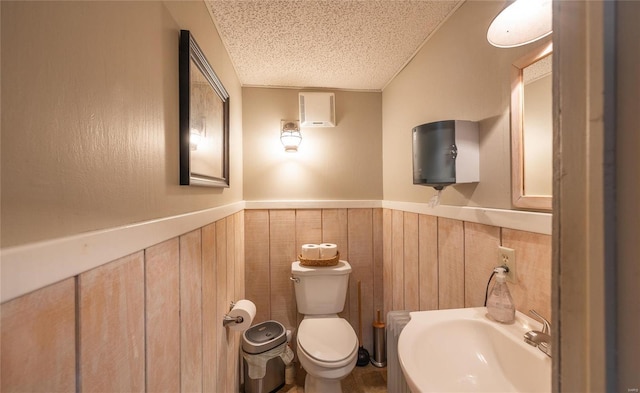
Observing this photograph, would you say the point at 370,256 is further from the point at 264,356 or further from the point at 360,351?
the point at 264,356

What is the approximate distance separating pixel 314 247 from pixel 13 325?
156 centimetres

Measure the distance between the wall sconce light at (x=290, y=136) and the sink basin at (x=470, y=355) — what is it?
1.42 metres

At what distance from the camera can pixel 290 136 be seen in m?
1.88

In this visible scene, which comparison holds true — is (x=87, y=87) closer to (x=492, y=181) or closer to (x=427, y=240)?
(x=492, y=181)

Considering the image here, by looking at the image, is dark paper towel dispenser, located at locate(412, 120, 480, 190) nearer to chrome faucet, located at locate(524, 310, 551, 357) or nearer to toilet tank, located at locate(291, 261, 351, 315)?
chrome faucet, located at locate(524, 310, 551, 357)

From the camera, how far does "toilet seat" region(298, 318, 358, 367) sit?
136 centimetres

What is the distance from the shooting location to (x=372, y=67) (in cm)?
168

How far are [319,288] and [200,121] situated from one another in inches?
52.7

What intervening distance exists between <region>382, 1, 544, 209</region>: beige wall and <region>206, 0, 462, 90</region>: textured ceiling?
118 millimetres

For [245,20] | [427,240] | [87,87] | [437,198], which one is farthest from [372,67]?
[87,87]

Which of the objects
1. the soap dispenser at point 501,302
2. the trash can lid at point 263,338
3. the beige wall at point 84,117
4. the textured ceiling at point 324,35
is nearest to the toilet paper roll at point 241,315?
the trash can lid at point 263,338

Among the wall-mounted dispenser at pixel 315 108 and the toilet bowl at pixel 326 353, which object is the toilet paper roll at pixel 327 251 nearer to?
the toilet bowl at pixel 326 353

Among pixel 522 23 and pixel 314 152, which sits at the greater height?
pixel 522 23

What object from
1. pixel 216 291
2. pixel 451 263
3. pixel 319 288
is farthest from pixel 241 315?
pixel 451 263
